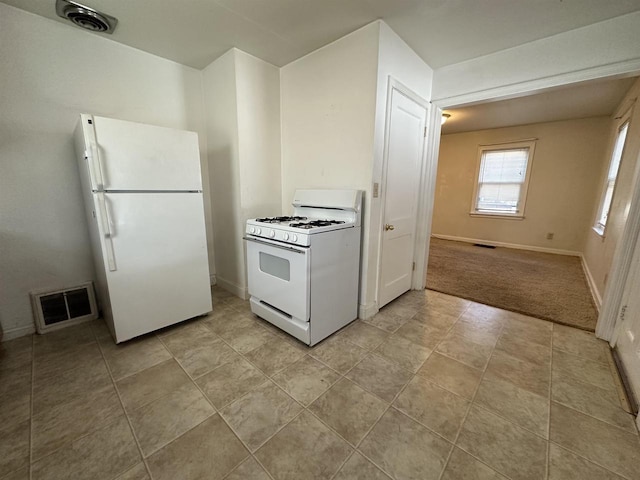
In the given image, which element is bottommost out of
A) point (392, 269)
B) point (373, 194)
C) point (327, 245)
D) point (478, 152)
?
point (392, 269)

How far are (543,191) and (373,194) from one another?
4.98 metres

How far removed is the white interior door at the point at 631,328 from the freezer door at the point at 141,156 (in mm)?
3277

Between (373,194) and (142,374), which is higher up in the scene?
(373,194)

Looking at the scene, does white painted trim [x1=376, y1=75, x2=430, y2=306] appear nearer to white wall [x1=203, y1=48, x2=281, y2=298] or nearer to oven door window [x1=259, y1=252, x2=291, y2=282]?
oven door window [x1=259, y1=252, x2=291, y2=282]

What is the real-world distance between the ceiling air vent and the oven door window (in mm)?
2186

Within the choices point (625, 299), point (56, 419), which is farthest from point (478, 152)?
point (56, 419)

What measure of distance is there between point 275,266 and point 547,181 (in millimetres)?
5860

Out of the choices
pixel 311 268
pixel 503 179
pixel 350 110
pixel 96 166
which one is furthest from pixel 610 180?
pixel 96 166

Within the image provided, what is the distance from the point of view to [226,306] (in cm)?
259

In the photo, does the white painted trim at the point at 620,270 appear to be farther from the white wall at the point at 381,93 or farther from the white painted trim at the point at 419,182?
the white wall at the point at 381,93

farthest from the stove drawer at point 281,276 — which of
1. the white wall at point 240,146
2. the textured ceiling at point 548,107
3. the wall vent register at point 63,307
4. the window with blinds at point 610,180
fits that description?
the window with blinds at point 610,180

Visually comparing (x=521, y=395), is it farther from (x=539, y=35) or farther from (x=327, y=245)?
(x=539, y=35)

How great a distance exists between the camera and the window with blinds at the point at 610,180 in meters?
3.28

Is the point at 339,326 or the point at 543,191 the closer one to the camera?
the point at 339,326
